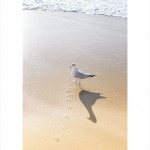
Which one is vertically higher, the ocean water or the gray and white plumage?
the ocean water

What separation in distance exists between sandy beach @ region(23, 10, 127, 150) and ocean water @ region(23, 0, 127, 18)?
0.85 ft

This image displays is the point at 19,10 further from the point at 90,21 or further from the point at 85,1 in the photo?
the point at 85,1

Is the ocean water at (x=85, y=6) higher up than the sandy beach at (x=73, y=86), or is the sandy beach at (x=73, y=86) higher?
the ocean water at (x=85, y=6)

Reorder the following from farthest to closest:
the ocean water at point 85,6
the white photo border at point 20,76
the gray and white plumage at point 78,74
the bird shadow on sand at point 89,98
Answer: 1. the ocean water at point 85,6
2. the gray and white plumage at point 78,74
3. the bird shadow on sand at point 89,98
4. the white photo border at point 20,76

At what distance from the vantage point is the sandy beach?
199 cm

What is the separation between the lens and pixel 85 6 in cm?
411

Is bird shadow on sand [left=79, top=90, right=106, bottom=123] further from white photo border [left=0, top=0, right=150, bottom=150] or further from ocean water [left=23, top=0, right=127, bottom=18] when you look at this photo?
ocean water [left=23, top=0, right=127, bottom=18]

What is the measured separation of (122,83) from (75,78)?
1.10 feet

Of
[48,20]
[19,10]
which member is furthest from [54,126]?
[48,20]

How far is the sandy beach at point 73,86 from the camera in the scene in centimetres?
199

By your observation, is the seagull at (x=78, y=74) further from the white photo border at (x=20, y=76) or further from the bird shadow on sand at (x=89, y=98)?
the white photo border at (x=20, y=76)

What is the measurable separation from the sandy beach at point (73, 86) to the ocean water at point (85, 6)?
10.2 inches

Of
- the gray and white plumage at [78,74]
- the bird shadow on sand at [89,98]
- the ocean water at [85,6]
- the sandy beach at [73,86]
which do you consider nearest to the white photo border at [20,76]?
the sandy beach at [73,86]

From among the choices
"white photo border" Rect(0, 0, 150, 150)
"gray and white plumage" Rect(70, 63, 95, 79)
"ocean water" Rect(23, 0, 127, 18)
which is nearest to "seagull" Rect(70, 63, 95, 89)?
"gray and white plumage" Rect(70, 63, 95, 79)
